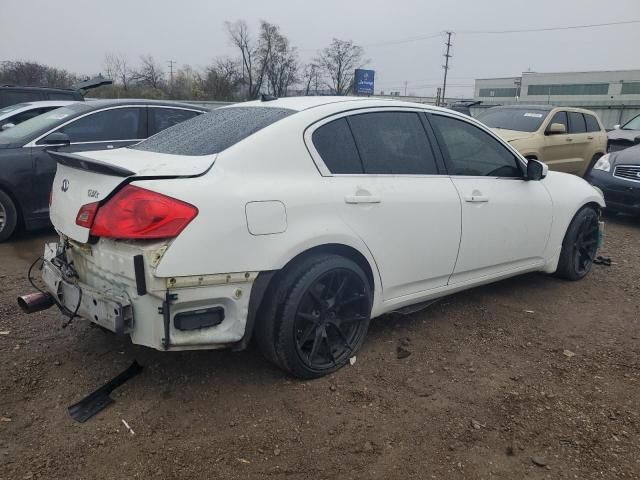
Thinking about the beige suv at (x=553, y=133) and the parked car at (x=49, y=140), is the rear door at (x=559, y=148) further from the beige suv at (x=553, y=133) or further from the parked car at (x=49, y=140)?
the parked car at (x=49, y=140)

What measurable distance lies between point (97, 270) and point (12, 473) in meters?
0.96

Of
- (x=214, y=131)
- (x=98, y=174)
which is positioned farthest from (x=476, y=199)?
(x=98, y=174)

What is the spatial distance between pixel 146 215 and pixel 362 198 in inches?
48.4

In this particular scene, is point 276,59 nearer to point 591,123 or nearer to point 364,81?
point 364,81

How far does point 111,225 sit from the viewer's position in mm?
2498

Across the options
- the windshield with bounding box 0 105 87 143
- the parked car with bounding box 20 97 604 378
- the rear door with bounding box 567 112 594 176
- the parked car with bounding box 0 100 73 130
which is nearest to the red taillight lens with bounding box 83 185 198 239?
the parked car with bounding box 20 97 604 378

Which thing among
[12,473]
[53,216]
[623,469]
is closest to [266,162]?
[53,216]

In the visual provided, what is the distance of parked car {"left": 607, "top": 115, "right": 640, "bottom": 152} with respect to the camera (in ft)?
32.5

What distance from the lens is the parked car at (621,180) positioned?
7.54m

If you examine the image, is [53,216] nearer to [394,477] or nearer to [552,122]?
[394,477]

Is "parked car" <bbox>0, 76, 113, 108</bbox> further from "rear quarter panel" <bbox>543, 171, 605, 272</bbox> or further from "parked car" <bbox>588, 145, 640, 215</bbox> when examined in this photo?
"parked car" <bbox>588, 145, 640, 215</bbox>

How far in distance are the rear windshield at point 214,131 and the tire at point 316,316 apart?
79cm

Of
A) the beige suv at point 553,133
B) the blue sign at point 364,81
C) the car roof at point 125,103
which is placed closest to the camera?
the car roof at point 125,103

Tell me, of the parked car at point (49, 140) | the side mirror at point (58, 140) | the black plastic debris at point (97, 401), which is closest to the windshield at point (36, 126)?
the parked car at point (49, 140)
